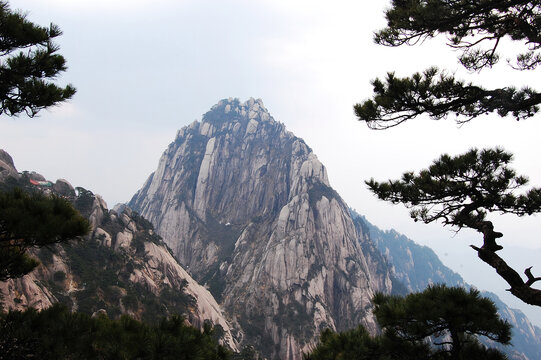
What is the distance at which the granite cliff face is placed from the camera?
68.8 metres

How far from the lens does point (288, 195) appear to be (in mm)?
100688

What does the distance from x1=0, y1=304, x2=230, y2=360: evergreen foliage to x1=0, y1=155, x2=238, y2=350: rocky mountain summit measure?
2655 cm

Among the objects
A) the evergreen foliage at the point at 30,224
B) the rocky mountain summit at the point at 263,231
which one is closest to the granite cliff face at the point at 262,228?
the rocky mountain summit at the point at 263,231

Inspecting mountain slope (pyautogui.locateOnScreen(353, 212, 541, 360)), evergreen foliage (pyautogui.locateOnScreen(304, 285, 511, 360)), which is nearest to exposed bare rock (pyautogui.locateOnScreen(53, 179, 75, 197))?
evergreen foliage (pyautogui.locateOnScreen(304, 285, 511, 360))

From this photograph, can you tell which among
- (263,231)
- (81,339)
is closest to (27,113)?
(81,339)

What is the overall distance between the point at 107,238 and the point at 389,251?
180m

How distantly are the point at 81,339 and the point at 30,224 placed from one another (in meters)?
1.76

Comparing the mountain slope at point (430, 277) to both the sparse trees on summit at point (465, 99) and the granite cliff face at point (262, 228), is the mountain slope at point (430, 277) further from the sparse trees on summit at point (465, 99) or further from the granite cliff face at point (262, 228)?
the sparse trees on summit at point (465, 99)

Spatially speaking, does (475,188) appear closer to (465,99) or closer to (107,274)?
(465,99)

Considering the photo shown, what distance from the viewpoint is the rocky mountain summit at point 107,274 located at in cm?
3177

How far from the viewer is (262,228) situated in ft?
310

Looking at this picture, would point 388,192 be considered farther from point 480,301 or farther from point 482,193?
→ point 480,301

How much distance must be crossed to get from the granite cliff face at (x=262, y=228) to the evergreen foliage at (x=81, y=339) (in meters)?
56.3

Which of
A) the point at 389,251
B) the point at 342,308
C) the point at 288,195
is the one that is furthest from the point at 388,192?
the point at 389,251
